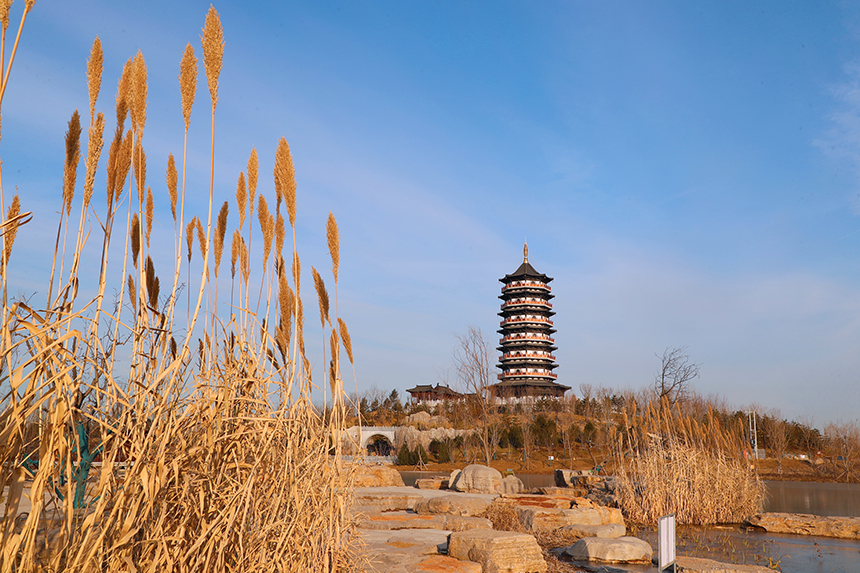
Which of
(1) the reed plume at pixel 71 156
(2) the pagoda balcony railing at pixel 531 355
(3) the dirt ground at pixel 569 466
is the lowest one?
(3) the dirt ground at pixel 569 466

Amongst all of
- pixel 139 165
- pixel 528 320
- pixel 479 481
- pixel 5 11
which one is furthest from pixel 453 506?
pixel 528 320

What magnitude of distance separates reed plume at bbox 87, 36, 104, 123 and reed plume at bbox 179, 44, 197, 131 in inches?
25.3

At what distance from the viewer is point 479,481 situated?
12375 millimetres

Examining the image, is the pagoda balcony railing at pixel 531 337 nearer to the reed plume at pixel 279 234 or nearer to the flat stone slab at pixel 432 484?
the flat stone slab at pixel 432 484

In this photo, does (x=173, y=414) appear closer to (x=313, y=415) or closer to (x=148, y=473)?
(x=148, y=473)

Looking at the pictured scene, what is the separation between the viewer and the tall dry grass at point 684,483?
987cm

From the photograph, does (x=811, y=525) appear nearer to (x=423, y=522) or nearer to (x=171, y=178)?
(x=423, y=522)

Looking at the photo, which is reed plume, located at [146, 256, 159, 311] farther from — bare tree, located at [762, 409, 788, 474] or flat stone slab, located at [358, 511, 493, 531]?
bare tree, located at [762, 409, 788, 474]

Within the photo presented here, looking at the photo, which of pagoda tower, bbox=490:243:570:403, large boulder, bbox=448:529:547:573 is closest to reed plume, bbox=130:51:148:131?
large boulder, bbox=448:529:547:573

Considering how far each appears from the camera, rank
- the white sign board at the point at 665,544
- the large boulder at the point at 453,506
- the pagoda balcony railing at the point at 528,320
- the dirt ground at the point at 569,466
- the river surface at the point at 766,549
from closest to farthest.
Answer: the white sign board at the point at 665,544 < the river surface at the point at 766,549 < the large boulder at the point at 453,506 < the dirt ground at the point at 569,466 < the pagoda balcony railing at the point at 528,320

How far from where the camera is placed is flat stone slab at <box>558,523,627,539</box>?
7727mm

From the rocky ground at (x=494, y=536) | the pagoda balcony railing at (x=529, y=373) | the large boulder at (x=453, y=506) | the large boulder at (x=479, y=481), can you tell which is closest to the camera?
the rocky ground at (x=494, y=536)

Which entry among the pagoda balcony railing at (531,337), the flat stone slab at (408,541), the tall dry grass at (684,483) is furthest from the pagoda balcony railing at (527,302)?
the flat stone slab at (408,541)

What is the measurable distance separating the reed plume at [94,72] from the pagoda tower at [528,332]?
52040mm
